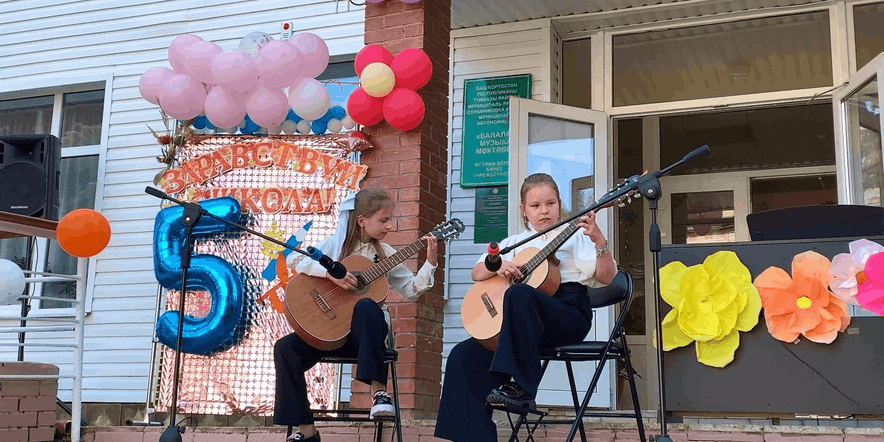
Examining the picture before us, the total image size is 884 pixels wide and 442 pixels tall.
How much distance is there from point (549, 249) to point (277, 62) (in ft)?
6.97

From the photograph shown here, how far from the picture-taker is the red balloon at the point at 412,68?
4.63m

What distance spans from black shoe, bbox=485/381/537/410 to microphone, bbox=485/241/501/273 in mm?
410

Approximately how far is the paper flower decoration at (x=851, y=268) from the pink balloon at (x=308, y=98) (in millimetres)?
2814

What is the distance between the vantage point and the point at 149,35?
22.9ft

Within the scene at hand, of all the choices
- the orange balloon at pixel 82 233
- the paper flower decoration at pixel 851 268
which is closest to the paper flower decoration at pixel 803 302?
the paper flower decoration at pixel 851 268

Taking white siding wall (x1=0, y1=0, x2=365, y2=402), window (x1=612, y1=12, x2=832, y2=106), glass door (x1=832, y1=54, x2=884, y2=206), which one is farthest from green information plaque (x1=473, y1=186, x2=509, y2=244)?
glass door (x1=832, y1=54, x2=884, y2=206)

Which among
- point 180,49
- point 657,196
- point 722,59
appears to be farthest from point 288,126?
point 722,59

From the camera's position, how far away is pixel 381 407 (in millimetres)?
3262

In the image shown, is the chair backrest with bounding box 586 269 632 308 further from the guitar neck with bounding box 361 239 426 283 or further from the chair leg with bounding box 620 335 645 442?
the guitar neck with bounding box 361 239 426 283

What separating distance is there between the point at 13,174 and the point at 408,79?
2974 millimetres

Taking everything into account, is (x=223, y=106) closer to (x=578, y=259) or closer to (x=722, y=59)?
(x=578, y=259)

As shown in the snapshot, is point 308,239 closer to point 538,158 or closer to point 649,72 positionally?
point 538,158

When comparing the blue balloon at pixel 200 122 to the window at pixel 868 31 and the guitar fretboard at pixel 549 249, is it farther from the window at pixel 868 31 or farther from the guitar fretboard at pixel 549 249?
the window at pixel 868 31

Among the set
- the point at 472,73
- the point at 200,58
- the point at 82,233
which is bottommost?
the point at 82,233
